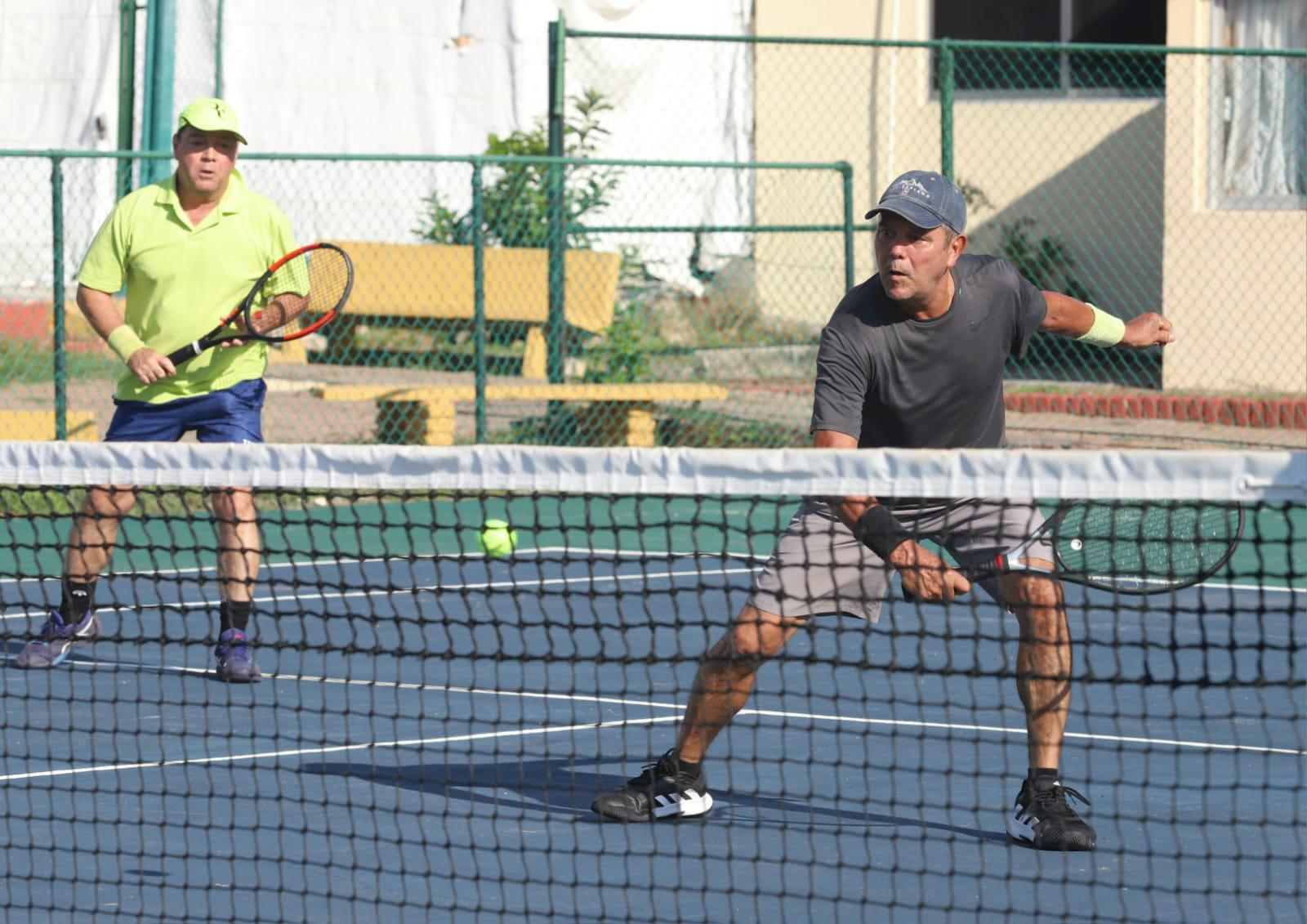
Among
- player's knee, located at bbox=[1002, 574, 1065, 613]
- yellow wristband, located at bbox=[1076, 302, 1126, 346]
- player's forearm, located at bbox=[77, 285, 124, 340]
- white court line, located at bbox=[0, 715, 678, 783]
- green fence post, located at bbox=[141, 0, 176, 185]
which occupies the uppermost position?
green fence post, located at bbox=[141, 0, 176, 185]

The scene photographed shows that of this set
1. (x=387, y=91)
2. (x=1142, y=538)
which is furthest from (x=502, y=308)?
(x=1142, y=538)

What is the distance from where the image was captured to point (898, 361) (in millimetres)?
4938

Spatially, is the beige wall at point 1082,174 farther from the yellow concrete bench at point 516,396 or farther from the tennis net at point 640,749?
the tennis net at point 640,749

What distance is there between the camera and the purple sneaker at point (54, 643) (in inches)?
266

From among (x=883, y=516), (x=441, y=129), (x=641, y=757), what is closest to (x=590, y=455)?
(x=883, y=516)

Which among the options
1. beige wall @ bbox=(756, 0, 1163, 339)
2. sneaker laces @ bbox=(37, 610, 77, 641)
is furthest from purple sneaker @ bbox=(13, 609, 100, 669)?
beige wall @ bbox=(756, 0, 1163, 339)

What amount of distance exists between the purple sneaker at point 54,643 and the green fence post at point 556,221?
5.62 metres

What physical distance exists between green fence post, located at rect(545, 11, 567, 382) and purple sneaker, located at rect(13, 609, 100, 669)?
5624mm

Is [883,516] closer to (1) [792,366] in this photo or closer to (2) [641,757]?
(2) [641,757]

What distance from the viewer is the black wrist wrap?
4457 millimetres

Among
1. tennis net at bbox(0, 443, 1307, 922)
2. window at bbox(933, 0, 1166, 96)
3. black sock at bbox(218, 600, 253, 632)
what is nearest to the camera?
tennis net at bbox(0, 443, 1307, 922)

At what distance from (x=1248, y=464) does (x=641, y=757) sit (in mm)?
2337

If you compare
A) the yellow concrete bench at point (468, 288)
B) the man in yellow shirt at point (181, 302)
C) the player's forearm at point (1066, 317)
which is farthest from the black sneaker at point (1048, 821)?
the yellow concrete bench at point (468, 288)

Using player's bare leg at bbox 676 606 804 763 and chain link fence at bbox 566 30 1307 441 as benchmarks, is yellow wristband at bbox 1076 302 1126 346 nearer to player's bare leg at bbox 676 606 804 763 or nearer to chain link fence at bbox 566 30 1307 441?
player's bare leg at bbox 676 606 804 763
